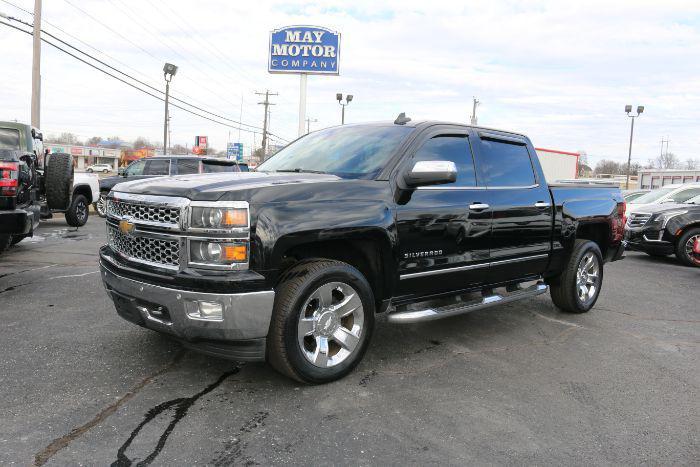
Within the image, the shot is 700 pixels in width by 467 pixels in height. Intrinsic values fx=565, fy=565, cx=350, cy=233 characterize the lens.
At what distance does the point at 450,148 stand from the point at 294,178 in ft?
4.80

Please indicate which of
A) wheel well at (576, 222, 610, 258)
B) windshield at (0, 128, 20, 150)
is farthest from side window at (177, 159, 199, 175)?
wheel well at (576, 222, 610, 258)

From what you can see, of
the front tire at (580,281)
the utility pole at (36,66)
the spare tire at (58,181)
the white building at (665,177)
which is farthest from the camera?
the white building at (665,177)

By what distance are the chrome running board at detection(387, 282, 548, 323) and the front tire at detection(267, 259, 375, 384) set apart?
269 mm

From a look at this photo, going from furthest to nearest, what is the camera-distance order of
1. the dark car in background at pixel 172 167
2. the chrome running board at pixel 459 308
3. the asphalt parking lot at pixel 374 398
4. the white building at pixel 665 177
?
the white building at pixel 665 177 → the dark car in background at pixel 172 167 → the chrome running board at pixel 459 308 → the asphalt parking lot at pixel 374 398

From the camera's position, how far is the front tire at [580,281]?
5.90 meters

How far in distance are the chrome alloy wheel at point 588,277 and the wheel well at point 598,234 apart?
0.30 metres

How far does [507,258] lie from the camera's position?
5.00 m

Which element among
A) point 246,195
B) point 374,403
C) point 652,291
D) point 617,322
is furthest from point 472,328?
point 652,291

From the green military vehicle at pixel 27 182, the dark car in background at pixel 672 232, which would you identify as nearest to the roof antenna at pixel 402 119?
the green military vehicle at pixel 27 182

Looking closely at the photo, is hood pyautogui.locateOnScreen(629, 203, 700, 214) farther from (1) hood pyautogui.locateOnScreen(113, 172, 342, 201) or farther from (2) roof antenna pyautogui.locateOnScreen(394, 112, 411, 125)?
(1) hood pyautogui.locateOnScreen(113, 172, 342, 201)

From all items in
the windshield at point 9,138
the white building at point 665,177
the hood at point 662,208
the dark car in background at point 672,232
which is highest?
the white building at point 665,177

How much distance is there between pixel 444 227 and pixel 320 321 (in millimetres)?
1269

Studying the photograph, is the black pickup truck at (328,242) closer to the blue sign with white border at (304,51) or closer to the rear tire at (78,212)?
the rear tire at (78,212)

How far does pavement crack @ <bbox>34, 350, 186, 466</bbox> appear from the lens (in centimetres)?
276
